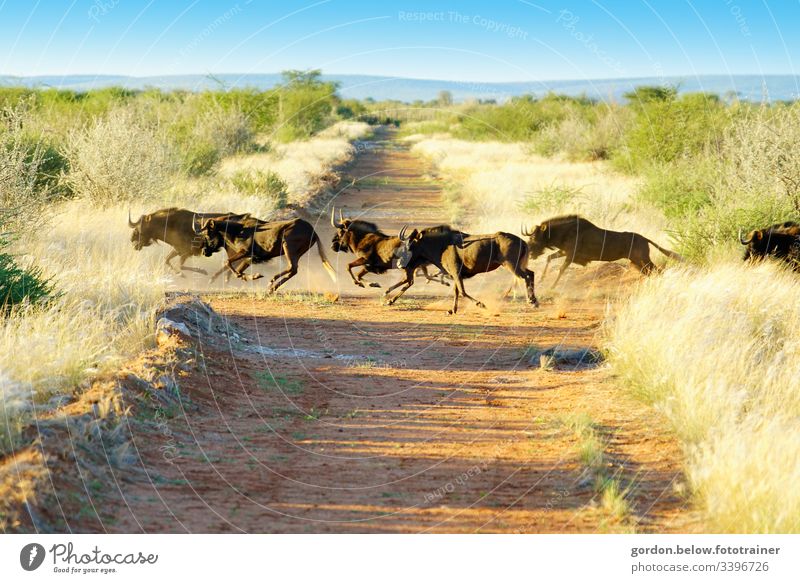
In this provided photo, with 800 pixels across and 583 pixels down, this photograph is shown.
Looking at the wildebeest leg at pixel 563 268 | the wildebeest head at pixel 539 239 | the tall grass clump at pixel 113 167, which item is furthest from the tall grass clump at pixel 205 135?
the wildebeest leg at pixel 563 268

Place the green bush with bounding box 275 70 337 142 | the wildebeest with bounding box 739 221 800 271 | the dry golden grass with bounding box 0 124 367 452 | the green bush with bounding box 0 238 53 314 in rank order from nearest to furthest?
the dry golden grass with bounding box 0 124 367 452, the green bush with bounding box 0 238 53 314, the wildebeest with bounding box 739 221 800 271, the green bush with bounding box 275 70 337 142

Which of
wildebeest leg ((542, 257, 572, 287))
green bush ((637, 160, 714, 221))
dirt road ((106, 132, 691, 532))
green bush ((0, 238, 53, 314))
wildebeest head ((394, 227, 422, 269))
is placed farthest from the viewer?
green bush ((637, 160, 714, 221))

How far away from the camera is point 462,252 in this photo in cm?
1348

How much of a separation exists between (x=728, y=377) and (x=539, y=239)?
6.83 meters

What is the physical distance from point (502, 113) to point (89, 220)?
136ft

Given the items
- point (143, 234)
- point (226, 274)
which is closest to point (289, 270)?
point (226, 274)

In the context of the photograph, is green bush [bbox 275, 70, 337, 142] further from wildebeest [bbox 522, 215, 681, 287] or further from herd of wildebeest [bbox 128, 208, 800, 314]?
wildebeest [bbox 522, 215, 681, 287]

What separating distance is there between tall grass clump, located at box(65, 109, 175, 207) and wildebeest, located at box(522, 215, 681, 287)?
8033 millimetres

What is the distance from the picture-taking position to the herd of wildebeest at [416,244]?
Result: 529 inches

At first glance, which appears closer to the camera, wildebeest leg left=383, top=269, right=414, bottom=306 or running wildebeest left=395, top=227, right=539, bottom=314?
running wildebeest left=395, top=227, right=539, bottom=314

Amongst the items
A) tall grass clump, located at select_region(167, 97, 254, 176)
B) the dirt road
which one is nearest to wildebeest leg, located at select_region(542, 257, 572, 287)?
the dirt road

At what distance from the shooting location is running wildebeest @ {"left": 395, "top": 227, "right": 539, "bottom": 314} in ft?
44.1

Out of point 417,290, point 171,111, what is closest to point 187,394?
point 417,290

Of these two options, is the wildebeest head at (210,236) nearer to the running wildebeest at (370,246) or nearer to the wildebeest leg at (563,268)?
the running wildebeest at (370,246)
